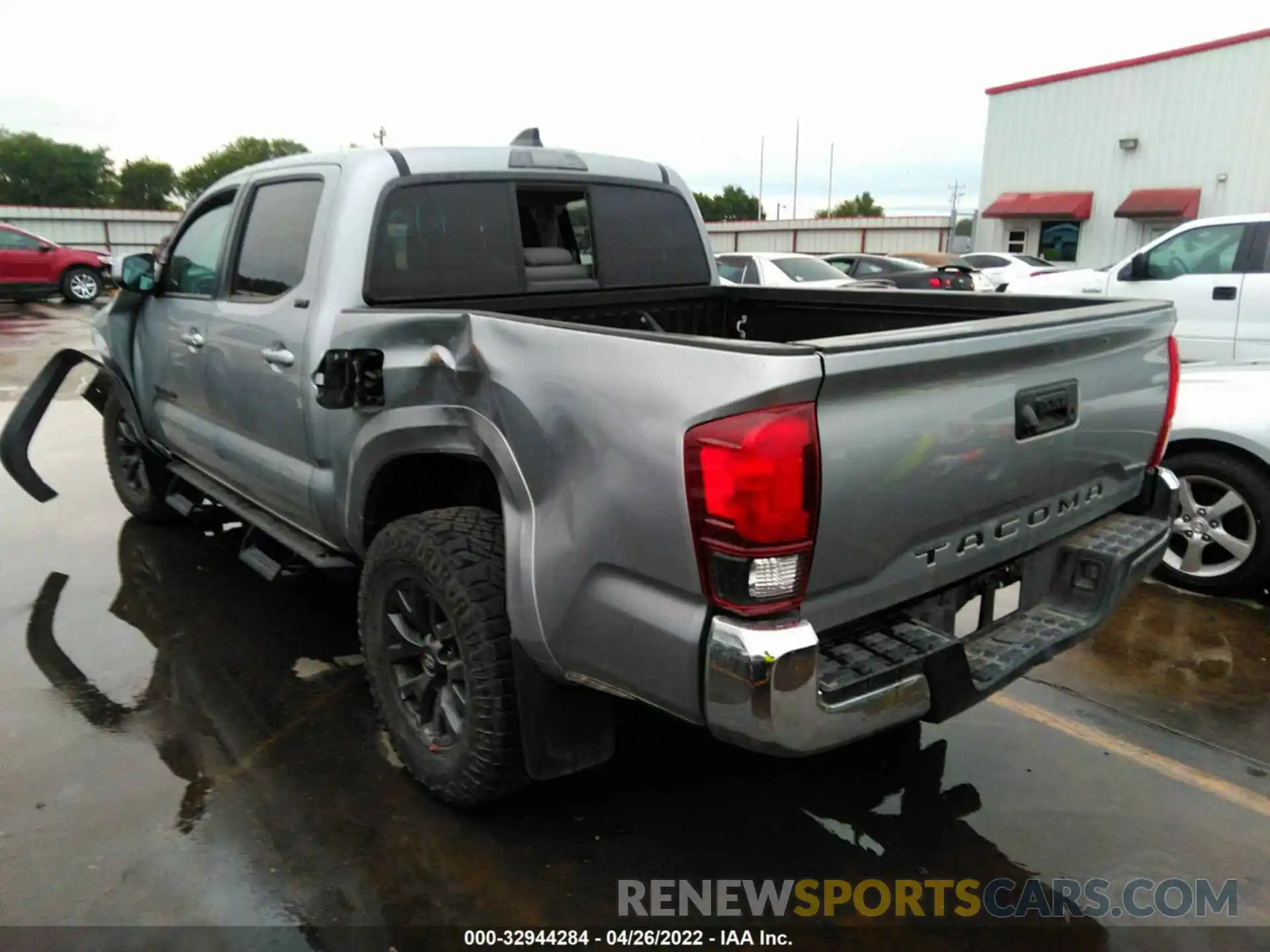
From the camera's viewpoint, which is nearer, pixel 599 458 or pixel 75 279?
pixel 599 458

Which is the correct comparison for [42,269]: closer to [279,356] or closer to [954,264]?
[954,264]

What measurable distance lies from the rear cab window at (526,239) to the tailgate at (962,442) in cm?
184

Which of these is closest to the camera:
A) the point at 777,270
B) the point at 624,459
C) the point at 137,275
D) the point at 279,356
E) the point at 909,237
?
the point at 624,459

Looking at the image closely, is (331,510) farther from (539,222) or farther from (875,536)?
(875,536)

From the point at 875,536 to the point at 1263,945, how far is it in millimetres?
1493

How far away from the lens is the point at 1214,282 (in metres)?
8.18

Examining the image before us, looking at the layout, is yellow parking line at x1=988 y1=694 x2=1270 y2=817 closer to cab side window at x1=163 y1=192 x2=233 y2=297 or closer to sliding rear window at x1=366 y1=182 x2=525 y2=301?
sliding rear window at x1=366 y1=182 x2=525 y2=301

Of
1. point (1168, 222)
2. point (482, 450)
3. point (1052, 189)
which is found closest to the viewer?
point (482, 450)

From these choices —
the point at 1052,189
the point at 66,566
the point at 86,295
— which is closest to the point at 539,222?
the point at 66,566

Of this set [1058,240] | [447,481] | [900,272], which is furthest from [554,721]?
[1058,240]

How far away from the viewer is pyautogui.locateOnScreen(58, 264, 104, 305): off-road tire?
67.7 ft

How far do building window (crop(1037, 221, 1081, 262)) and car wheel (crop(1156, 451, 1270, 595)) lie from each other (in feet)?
94.5

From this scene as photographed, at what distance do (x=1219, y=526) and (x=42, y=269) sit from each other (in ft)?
73.6

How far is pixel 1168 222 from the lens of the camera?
27.9 m
